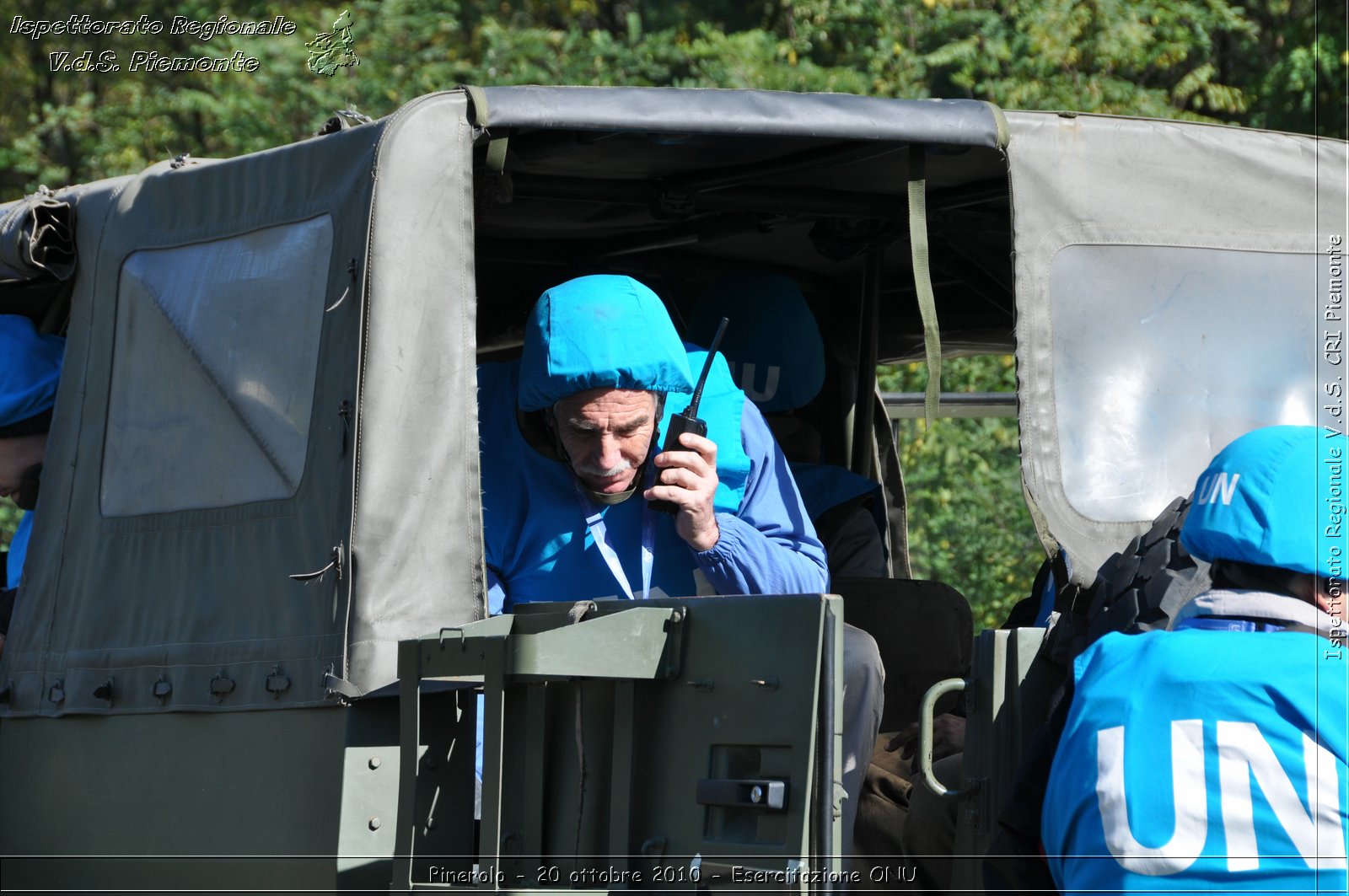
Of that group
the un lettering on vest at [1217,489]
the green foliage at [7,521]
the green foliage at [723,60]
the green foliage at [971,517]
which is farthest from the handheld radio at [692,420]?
the green foliage at [7,521]

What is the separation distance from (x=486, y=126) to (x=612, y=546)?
1.04 metres

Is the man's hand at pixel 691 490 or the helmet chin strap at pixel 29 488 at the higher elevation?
the helmet chin strap at pixel 29 488

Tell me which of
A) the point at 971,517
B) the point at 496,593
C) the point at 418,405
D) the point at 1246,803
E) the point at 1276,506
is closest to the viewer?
the point at 1246,803

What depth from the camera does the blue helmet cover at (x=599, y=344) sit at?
12.9ft

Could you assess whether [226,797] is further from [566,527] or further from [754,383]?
[754,383]

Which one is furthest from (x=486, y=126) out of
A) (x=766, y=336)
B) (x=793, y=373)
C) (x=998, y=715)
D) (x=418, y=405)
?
(x=793, y=373)

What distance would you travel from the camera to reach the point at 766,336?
567 centimetres

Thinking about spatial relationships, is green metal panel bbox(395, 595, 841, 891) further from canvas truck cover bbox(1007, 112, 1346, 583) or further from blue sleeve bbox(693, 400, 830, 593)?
canvas truck cover bbox(1007, 112, 1346, 583)

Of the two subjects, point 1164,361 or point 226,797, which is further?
point 1164,361

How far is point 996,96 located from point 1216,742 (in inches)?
332

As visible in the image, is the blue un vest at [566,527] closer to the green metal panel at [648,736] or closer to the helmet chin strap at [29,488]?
the green metal panel at [648,736]

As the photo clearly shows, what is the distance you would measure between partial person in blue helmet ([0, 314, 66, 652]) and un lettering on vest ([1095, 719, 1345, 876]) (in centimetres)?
324

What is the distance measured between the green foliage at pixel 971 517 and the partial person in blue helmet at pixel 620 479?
5205 millimetres

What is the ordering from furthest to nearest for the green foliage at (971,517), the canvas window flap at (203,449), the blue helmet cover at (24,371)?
1. the green foliage at (971,517)
2. the blue helmet cover at (24,371)
3. the canvas window flap at (203,449)
